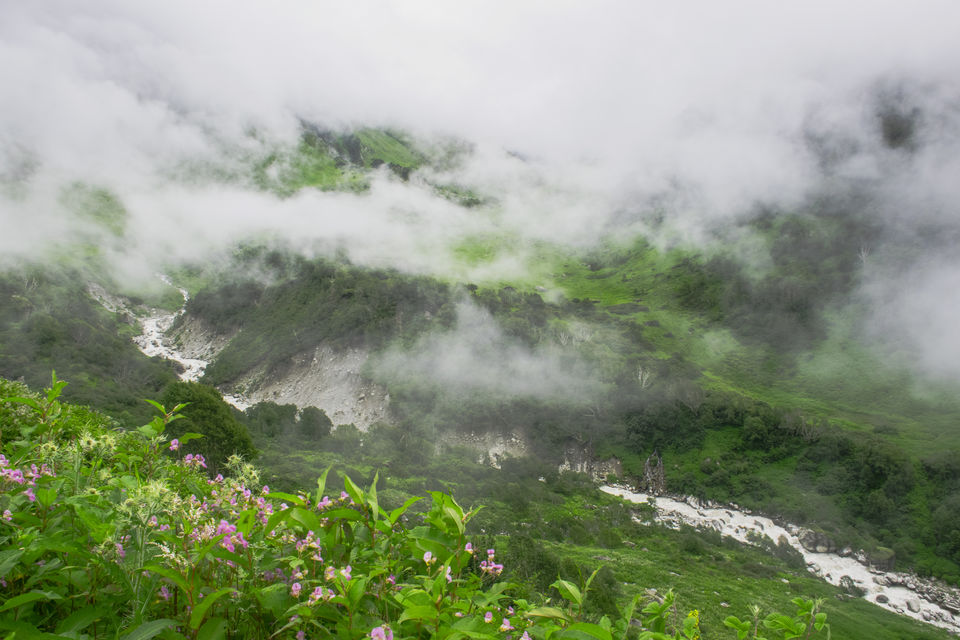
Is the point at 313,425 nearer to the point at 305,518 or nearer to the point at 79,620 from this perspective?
the point at 79,620

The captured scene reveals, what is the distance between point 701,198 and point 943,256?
82.7 metres

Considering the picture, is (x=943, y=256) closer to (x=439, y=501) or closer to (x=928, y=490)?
(x=928, y=490)

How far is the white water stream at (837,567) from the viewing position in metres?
41.6

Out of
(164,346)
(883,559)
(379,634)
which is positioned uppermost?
(379,634)

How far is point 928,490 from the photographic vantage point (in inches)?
2132

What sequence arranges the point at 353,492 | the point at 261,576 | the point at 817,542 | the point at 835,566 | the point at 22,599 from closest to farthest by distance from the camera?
the point at 22,599 → the point at 353,492 → the point at 261,576 → the point at 835,566 → the point at 817,542

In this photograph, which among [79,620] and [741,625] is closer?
[79,620]

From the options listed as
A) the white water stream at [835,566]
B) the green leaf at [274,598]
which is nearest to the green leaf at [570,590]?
the green leaf at [274,598]

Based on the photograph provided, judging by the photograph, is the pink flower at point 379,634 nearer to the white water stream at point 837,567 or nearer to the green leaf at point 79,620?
the green leaf at point 79,620

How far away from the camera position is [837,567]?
47.8 meters

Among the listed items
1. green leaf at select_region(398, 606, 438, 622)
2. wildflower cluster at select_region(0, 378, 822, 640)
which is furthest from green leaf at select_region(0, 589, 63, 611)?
green leaf at select_region(398, 606, 438, 622)

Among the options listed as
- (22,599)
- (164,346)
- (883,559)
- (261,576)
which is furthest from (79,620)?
(164,346)

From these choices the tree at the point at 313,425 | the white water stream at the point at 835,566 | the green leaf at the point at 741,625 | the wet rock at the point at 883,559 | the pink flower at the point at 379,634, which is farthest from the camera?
the tree at the point at 313,425

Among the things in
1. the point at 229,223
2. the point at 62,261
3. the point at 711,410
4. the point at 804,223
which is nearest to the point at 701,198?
the point at 804,223
